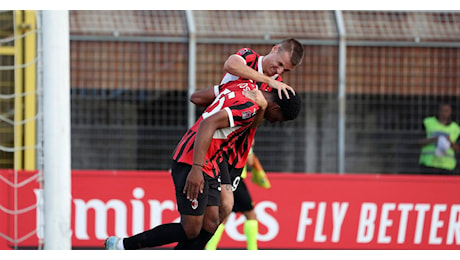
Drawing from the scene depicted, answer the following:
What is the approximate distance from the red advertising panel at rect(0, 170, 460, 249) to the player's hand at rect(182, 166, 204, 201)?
12.3ft

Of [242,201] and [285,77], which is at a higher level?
[285,77]

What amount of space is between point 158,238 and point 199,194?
0.47 meters

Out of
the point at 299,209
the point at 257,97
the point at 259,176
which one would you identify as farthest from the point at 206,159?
the point at 299,209

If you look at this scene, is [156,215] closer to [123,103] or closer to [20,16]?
[123,103]

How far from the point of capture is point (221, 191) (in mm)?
6105

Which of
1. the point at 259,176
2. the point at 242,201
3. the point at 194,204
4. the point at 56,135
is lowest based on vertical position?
the point at 242,201

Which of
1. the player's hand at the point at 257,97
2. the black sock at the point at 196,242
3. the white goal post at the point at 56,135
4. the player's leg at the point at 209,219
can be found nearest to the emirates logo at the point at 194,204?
the player's leg at the point at 209,219

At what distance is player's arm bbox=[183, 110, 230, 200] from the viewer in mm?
5488

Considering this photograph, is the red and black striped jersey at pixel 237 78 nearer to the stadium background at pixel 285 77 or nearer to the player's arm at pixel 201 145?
the player's arm at pixel 201 145

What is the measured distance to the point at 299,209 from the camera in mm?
9484

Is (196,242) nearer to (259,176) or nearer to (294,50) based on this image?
(294,50)

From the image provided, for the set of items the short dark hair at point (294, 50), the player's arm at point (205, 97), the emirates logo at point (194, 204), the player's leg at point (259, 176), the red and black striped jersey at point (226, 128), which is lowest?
the player's leg at point (259, 176)

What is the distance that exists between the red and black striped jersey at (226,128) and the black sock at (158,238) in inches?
18.3

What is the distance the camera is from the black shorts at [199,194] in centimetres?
570
